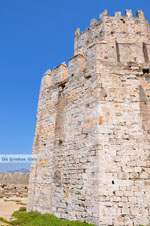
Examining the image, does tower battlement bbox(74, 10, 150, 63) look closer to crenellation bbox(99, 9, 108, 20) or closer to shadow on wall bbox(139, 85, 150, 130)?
crenellation bbox(99, 9, 108, 20)

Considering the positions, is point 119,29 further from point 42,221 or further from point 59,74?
Answer: point 42,221

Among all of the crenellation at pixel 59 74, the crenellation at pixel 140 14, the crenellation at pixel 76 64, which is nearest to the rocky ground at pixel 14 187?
the crenellation at pixel 59 74

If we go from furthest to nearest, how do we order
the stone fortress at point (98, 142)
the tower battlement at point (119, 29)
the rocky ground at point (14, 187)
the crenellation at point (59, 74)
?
the rocky ground at point (14, 187) < the tower battlement at point (119, 29) < the crenellation at point (59, 74) < the stone fortress at point (98, 142)

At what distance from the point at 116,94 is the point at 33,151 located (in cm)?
489

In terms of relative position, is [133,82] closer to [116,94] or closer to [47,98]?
[116,94]

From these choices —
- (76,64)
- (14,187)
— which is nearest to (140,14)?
(76,64)

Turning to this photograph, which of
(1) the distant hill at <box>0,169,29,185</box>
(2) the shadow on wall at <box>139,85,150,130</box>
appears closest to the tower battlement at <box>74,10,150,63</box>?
(2) the shadow on wall at <box>139,85,150,130</box>

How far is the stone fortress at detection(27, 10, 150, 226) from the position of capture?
496cm

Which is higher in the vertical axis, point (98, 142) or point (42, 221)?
point (98, 142)

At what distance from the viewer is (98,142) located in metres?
5.44

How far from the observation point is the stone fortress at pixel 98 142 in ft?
16.3

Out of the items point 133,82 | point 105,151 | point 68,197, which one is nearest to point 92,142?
point 105,151

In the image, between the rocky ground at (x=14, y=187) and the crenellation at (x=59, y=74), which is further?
the rocky ground at (x=14, y=187)

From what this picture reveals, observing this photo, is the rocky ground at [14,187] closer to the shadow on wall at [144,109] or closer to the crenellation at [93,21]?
the shadow on wall at [144,109]
